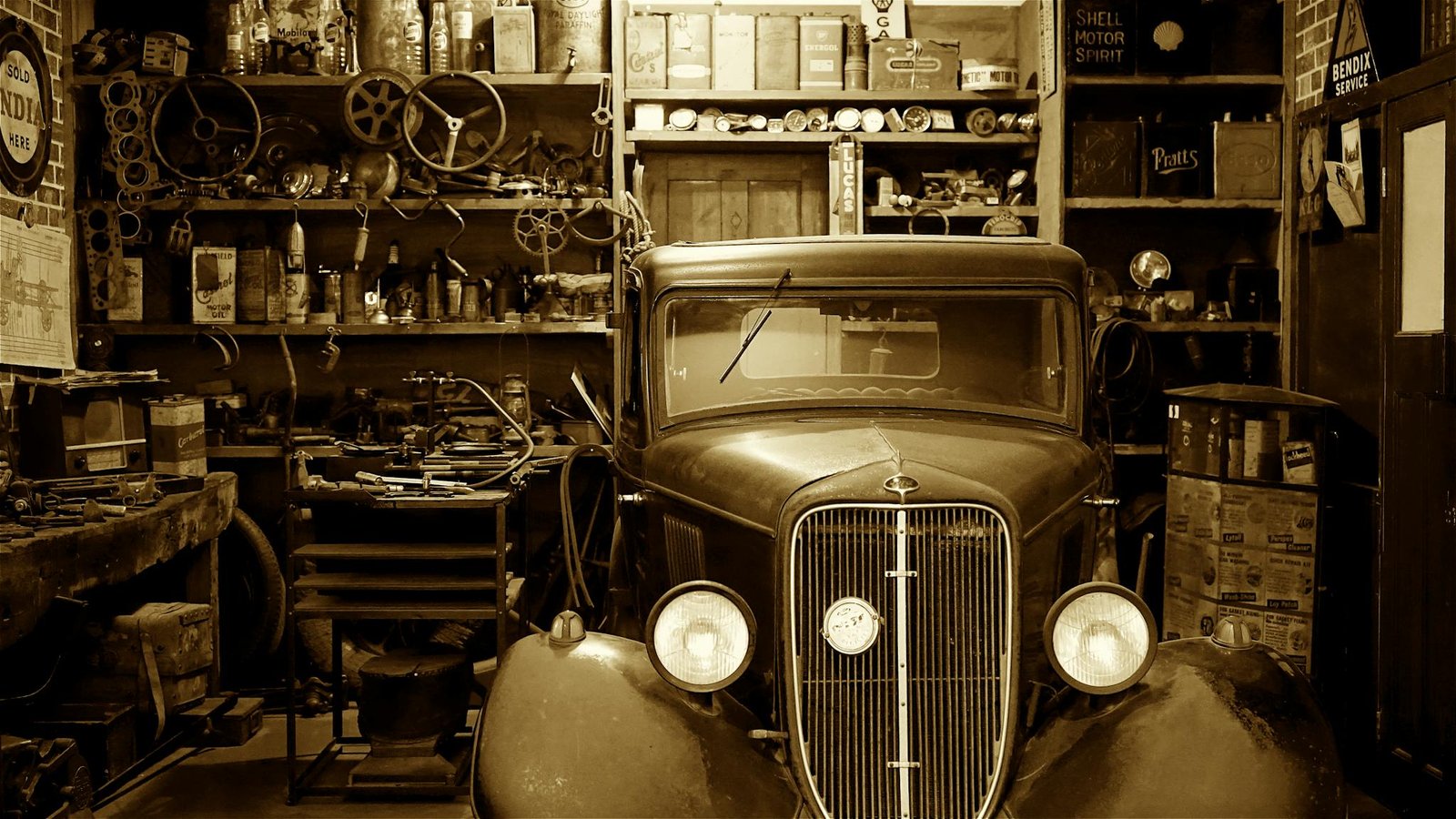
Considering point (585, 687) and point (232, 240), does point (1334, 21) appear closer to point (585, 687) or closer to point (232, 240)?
point (585, 687)

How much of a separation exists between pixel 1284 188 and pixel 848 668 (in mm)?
3838

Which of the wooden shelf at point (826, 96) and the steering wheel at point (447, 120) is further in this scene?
the wooden shelf at point (826, 96)

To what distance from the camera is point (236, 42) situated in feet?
17.2

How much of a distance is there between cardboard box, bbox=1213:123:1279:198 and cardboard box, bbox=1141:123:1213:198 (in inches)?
4.0

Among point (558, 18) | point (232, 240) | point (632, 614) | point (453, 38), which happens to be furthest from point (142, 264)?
point (632, 614)

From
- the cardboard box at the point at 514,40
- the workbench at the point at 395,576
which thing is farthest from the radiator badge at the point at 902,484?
the cardboard box at the point at 514,40

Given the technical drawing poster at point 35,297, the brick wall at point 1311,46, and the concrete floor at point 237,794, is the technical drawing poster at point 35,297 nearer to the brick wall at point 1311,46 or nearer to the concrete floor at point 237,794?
the concrete floor at point 237,794

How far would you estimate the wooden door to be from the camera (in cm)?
365

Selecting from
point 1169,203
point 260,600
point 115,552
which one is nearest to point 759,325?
point 115,552

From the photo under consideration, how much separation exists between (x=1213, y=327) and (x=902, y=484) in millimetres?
3371

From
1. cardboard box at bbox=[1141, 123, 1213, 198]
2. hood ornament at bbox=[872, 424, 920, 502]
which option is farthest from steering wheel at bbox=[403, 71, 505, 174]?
hood ornament at bbox=[872, 424, 920, 502]

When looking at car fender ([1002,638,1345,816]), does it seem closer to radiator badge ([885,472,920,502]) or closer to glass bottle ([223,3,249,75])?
radiator badge ([885,472,920,502])

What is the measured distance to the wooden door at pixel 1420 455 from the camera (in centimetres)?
365

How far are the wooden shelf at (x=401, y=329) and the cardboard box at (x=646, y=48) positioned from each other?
3.77ft
